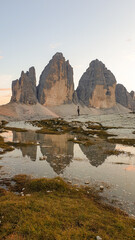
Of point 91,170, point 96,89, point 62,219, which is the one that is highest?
point 96,89

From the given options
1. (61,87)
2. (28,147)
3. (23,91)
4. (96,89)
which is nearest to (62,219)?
(28,147)

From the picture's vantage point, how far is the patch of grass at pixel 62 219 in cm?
707

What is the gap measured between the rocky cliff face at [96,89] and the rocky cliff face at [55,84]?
83.9 feet

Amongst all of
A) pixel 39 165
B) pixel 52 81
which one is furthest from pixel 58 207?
pixel 52 81

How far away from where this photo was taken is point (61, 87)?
16225 centimetres

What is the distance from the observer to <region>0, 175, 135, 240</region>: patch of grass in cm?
707

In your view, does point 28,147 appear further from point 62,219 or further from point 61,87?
point 61,87

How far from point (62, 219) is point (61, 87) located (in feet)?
519

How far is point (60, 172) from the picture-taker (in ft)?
53.9

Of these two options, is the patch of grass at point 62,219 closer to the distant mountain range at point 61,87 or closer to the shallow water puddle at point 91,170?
the shallow water puddle at point 91,170

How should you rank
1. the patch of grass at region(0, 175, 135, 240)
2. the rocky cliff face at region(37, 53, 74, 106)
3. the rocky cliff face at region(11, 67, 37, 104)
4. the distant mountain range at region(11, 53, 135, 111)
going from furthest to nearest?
the rocky cliff face at region(37, 53, 74, 106) → the distant mountain range at region(11, 53, 135, 111) → the rocky cliff face at region(11, 67, 37, 104) → the patch of grass at region(0, 175, 135, 240)

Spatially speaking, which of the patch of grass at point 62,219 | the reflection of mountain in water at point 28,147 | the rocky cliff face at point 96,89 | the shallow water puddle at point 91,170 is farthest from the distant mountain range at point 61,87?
the patch of grass at point 62,219

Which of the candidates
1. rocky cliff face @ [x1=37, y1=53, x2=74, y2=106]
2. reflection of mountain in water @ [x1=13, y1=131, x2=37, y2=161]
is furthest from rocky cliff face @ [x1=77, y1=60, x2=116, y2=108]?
reflection of mountain in water @ [x1=13, y1=131, x2=37, y2=161]

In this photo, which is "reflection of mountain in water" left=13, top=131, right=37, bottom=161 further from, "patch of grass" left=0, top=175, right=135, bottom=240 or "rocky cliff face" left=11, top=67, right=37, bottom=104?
"rocky cliff face" left=11, top=67, right=37, bottom=104
